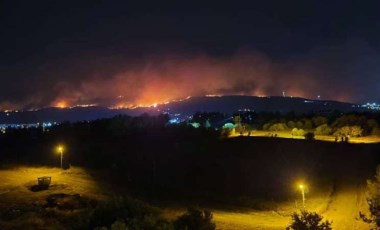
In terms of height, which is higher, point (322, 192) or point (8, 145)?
point (8, 145)

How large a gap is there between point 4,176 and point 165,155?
26947 millimetres

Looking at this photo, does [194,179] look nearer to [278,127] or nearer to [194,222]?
[194,222]

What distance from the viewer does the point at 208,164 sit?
54.8m

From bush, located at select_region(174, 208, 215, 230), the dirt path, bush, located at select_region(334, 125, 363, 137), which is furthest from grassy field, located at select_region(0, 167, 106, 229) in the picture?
Result: bush, located at select_region(334, 125, 363, 137)

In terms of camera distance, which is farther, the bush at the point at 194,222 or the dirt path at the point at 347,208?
the dirt path at the point at 347,208

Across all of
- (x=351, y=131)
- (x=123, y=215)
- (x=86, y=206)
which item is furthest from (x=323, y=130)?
(x=123, y=215)

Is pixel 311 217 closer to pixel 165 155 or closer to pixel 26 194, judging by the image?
pixel 26 194

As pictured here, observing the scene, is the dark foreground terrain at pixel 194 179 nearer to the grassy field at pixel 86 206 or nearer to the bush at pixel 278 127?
the grassy field at pixel 86 206

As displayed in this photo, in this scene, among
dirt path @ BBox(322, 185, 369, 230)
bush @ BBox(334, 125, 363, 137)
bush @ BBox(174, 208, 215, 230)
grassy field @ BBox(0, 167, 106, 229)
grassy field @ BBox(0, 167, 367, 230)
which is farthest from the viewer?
bush @ BBox(334, 125, 363, 137)

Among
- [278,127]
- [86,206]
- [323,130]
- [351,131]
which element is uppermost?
[278,127]

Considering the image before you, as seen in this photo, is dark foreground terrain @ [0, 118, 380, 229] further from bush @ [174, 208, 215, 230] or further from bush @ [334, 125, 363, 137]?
bush @ [334, 125, 363, 137]

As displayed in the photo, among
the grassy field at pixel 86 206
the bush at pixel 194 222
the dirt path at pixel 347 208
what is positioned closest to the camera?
the bush at pixel 194 222

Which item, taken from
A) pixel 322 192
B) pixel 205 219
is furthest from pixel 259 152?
pixel 205 219

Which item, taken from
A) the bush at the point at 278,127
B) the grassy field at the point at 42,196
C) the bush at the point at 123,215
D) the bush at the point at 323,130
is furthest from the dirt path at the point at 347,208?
the bush at the point at 278,127
